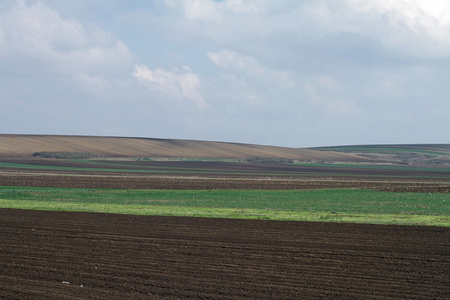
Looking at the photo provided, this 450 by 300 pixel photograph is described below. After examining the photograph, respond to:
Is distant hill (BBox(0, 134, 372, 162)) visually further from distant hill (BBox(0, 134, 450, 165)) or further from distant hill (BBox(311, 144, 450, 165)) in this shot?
distant hill (BBox(311, 144, 450, 165))

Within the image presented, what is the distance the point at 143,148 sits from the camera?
5468 inches

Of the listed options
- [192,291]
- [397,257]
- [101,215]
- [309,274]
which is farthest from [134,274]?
[101,215]

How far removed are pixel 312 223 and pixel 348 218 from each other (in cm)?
288

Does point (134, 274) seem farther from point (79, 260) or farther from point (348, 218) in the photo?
point (348, 218)

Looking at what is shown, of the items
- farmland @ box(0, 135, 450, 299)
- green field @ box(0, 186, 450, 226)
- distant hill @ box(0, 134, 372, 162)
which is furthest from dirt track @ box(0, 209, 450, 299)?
distant hill @ box(0, 134, 372, 162)

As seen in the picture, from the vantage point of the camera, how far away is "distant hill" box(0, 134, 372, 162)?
123938 millimetres

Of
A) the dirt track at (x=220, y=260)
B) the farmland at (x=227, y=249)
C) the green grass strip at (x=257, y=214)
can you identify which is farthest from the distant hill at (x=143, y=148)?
the dirt track at (x=220, y=260)

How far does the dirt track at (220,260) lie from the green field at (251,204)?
12.4 ft

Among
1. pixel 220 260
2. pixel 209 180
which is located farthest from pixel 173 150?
pixel 220 260

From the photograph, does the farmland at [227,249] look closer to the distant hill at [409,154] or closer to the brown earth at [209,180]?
the brown earth at [209,180]

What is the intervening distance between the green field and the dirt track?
377cm

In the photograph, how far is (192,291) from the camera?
1202 cm

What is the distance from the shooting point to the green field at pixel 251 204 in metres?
26.4

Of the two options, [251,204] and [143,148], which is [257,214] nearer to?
[251,204]
